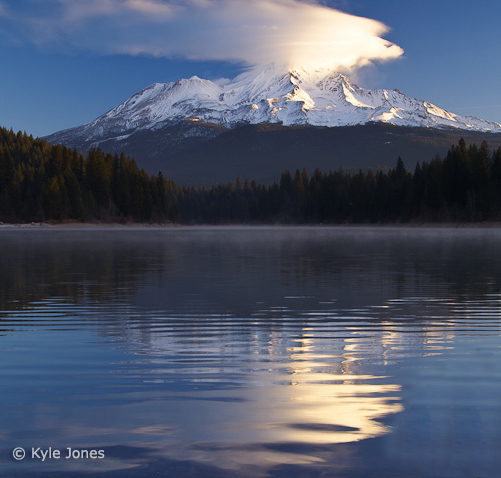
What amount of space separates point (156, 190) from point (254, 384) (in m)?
158

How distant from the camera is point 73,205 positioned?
13838 centimetres

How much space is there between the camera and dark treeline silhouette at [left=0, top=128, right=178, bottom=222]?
138 metres

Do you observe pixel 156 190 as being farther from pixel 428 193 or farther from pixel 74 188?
pixel 428 193

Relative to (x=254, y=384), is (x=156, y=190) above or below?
above

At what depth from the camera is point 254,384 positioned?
774 cm

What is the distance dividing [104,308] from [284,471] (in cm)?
1036

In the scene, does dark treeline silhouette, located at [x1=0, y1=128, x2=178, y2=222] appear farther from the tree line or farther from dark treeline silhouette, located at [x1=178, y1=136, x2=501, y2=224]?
dark treeline silhouette, located at [x1=178, y1=136, x2=501, y2=224]

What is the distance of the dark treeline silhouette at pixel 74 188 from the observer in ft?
454

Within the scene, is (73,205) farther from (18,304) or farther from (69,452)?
(69,452)

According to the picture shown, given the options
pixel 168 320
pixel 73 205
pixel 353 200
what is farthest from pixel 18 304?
Answer: pixel 353 200

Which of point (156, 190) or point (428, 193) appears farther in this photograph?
point (156, 190)

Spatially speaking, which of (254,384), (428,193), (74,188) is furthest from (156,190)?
(254,384)

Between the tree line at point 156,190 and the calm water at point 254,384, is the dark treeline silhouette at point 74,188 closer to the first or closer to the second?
the tree line at point 156,190

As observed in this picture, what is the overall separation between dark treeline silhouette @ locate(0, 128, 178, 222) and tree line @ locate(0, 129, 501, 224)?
22cm
